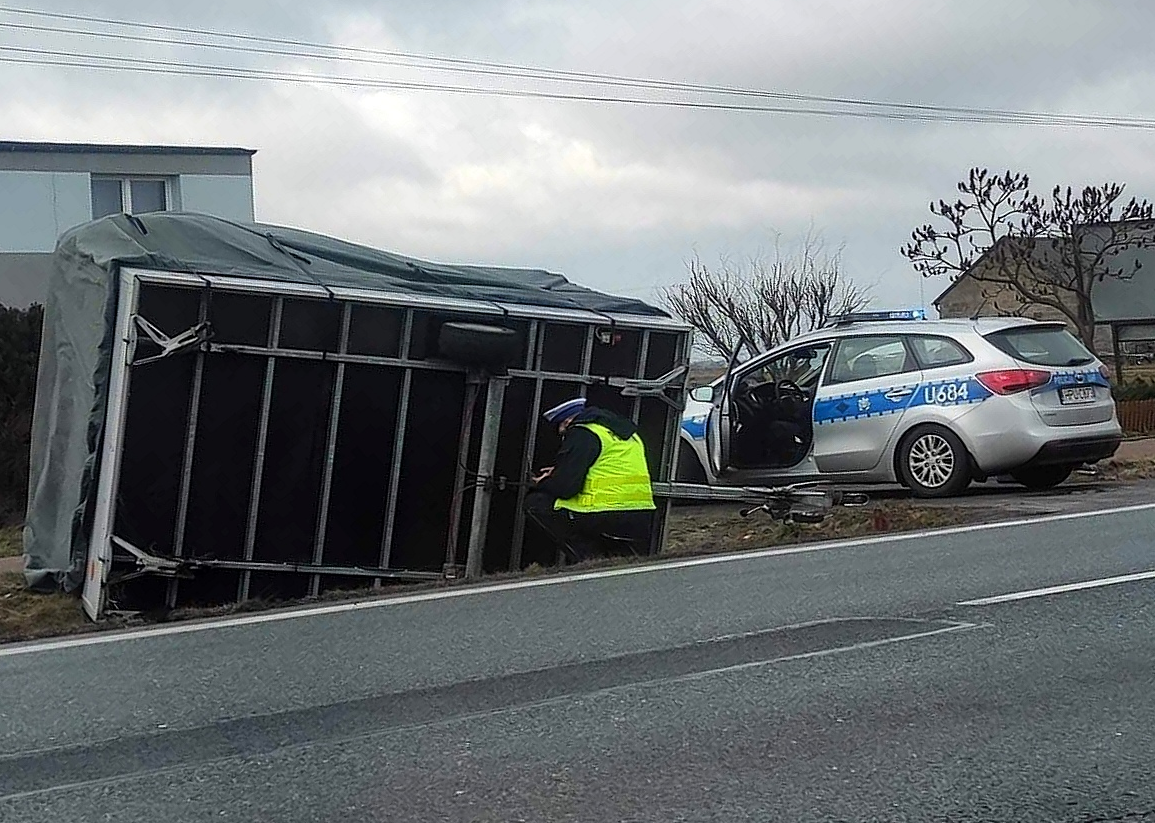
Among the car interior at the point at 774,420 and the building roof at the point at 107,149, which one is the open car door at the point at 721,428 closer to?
the car interior at the point at 774,420

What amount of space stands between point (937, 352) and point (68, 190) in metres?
18.4

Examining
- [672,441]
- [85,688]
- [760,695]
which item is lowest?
[85,688]

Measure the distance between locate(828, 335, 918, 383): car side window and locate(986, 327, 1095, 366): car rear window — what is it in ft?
2.63

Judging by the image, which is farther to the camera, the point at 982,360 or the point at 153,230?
the point at 982,360

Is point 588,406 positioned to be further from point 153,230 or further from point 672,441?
point 153,230

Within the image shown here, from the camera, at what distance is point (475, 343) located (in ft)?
33.5

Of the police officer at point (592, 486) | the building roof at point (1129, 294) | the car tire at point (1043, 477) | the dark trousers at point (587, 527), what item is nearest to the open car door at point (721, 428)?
the car tire at point (1043, 477)

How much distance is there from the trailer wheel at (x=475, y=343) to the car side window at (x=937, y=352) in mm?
4660

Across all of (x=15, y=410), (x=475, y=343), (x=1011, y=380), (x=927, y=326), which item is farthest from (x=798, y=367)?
(x=15, y=410)

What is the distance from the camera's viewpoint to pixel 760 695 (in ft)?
20.7

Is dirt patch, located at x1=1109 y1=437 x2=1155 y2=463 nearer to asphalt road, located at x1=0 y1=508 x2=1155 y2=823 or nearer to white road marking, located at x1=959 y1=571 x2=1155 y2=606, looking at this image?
white road marking, located at x1=959 y1=571 x2=1155 y2=606

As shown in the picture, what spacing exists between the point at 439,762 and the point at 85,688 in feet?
7.47

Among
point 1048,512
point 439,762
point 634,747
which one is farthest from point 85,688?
point 1048,512

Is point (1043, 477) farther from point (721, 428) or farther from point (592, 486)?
point (592, 486)
